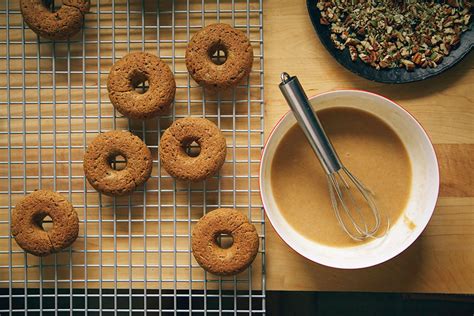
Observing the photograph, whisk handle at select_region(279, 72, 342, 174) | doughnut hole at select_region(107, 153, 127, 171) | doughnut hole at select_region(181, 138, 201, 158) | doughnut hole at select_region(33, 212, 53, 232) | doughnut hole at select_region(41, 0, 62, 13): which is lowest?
doughnut hole at select_region(33, 212, 53, 232)

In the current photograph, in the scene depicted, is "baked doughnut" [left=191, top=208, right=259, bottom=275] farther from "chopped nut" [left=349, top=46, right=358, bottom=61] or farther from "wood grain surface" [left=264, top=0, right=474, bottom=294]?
"chopped nut" [left=349, top=46, right=358, bottom=61]

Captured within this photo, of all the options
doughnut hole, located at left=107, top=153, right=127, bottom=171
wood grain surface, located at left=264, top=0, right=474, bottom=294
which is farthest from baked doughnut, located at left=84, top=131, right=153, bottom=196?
wood grain surface, located at left=264, top=0, right=474, bottom=294

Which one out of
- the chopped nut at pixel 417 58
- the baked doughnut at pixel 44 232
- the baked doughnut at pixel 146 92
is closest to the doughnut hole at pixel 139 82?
the baked doughnut at pixel 146 92

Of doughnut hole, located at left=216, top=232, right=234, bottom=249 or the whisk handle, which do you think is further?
doughnut hole, located at left=216, top=232, right=234, bottom=249

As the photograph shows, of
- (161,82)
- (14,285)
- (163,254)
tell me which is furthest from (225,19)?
(14,285)

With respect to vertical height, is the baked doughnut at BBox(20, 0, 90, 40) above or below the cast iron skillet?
above

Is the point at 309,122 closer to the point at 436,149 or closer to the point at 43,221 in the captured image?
the point at 436,149
